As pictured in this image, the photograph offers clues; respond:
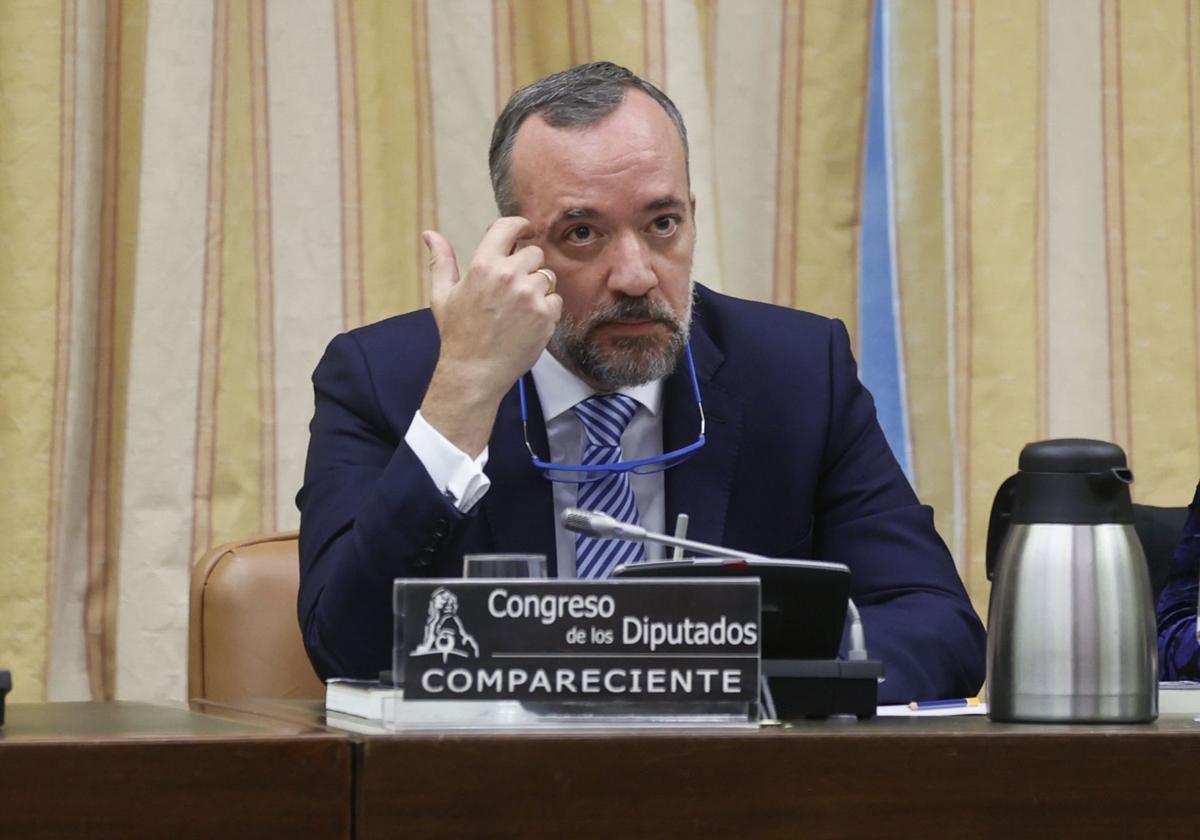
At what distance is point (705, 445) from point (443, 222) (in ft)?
2.87

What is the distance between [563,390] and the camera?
1979mm

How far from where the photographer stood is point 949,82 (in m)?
2.75

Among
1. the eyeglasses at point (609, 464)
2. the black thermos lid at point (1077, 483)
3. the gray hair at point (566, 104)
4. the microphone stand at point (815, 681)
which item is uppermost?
the gray hair at point (566, 104)

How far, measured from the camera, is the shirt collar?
1.97 metres

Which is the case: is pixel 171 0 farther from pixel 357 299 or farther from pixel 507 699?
pixel 507 699

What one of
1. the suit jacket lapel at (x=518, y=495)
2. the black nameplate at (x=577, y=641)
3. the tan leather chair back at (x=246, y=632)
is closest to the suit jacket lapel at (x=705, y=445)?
the suit jacket lapel at (x=518, y=495)

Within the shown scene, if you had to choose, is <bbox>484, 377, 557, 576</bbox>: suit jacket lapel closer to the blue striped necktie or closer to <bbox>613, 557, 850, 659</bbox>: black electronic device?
the blue striped necktie

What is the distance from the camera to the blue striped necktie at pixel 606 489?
5.98ft

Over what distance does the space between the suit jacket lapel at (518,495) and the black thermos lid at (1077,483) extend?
748 millimetres

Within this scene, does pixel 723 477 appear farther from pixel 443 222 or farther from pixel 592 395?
pixel 443 222

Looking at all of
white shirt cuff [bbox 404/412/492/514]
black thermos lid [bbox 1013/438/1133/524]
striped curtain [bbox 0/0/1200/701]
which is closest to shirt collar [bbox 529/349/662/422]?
white shirt cuff [bbox 404/412/492/514]

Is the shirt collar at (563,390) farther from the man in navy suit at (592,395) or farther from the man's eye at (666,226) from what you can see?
the man's eye at (666,226)

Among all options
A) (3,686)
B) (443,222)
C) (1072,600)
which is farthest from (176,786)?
(443,222)

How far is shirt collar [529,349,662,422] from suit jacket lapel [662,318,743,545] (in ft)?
0.06
